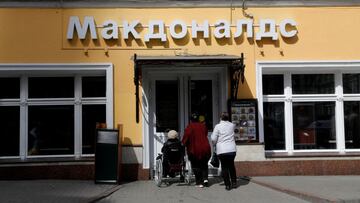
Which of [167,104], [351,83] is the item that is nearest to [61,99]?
[167,104]

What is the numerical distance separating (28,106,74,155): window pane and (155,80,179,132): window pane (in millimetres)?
2303

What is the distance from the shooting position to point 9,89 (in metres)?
14.1

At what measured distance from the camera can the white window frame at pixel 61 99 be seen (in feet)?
45.1

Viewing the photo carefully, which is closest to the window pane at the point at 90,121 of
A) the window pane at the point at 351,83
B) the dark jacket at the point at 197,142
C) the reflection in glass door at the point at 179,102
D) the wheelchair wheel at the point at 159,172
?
the reflection in glass door at the point at 179,102

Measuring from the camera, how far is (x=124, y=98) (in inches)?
547

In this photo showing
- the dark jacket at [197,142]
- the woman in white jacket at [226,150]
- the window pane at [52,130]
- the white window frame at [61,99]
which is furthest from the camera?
the window pane at [52,130]

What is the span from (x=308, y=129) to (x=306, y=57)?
77.5 inches

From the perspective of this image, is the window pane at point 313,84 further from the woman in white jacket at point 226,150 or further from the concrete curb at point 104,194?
the concrete curb at point 104,194

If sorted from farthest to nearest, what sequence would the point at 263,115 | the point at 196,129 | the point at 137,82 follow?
the point at 263,115
the point at 137,82
the point at 196,129

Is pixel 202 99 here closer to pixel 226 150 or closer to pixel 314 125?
pixel 226 150

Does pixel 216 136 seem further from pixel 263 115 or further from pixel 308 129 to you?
pixel 308 129

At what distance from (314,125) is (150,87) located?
4580mm

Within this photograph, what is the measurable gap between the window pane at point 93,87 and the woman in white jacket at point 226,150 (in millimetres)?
3569

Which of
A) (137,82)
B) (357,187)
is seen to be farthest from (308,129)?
(137,82)
